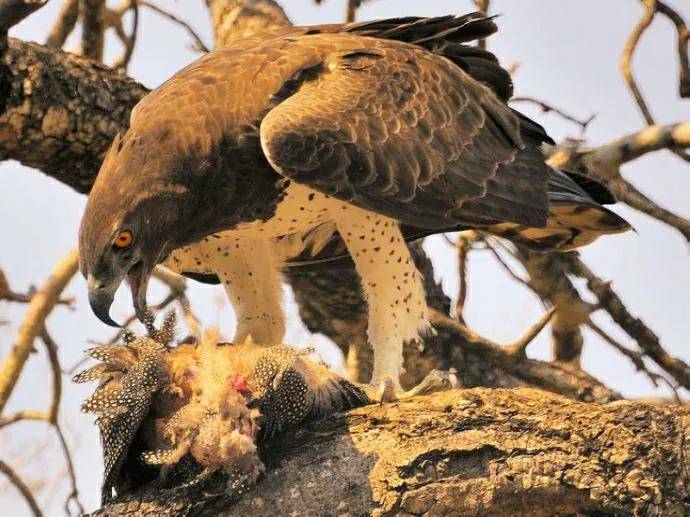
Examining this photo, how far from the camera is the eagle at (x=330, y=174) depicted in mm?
4461

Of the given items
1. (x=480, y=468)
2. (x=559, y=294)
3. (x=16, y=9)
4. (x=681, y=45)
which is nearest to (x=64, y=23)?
(x=16, y=9)

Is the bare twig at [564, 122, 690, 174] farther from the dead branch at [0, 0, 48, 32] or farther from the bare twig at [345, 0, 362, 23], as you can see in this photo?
the dead branch at [0, 0, 48, 32]

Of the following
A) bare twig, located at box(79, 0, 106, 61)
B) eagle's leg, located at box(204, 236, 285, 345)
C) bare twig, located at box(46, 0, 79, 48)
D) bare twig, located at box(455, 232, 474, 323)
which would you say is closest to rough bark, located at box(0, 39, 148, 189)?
eagle's leg, located at box(204, 236, 285, 345)

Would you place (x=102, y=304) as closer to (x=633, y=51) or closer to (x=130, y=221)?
(x=130, y=221)

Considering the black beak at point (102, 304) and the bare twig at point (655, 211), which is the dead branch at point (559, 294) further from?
the black beak at point (102, 304)

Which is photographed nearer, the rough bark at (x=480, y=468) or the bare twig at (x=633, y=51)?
the rough bark at (x=480, y=468)

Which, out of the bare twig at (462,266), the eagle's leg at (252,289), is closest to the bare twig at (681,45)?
the bare twig at (462,266)

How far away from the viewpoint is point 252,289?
5.60 meters

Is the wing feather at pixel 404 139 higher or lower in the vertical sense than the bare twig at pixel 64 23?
lower

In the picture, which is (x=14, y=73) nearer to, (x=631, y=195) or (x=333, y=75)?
(x=333, y=75)

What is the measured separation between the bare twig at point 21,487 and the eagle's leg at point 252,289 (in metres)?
1.66

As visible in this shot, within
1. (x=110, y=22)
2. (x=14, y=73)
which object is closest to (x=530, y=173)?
(x=14, y=73)

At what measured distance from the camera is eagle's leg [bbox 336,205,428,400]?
16.8 ft

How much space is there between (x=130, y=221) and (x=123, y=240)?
0.09m
